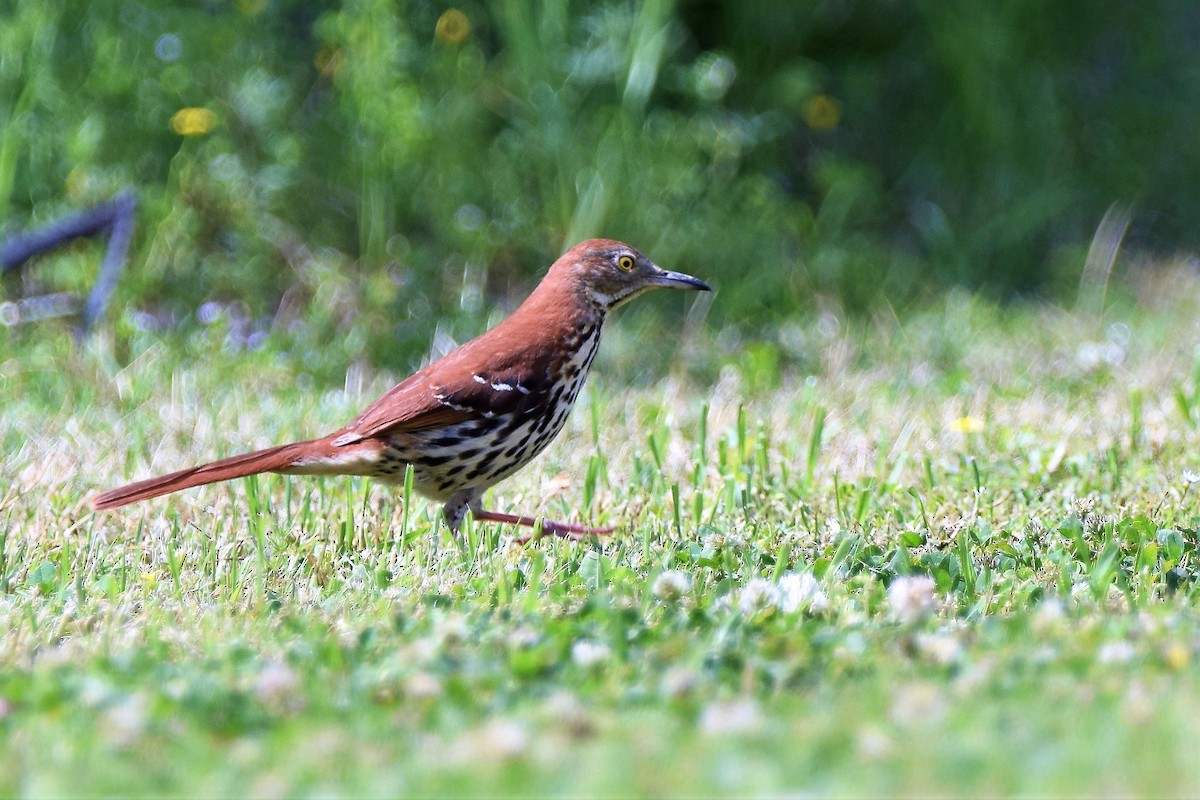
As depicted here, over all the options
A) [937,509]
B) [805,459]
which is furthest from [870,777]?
[805,459]

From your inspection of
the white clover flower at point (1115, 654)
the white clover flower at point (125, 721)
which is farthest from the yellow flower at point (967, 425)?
the white clover flower at point (125, 721)

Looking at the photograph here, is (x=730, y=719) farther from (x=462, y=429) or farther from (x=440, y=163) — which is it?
(x=440, y=163)

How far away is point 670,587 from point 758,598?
0.24 m

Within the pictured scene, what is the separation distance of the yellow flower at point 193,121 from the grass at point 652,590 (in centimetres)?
108

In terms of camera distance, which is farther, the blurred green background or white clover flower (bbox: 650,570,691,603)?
the blurred green background

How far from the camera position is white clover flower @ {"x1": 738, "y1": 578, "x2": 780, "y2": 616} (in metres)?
3.19

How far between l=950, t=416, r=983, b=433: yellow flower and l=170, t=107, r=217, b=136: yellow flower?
3.57 m

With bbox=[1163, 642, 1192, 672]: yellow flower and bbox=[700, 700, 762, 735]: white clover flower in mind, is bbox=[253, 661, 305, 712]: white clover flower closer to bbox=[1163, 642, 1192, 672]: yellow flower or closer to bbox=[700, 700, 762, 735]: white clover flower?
bbox=[700, 700, 762, 735]: white clover flower

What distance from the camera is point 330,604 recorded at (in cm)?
349

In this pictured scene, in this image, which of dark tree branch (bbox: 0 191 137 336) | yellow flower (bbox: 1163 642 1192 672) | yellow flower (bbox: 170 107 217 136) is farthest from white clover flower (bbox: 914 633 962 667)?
yellow flower (bbox: 170 107 217 136)

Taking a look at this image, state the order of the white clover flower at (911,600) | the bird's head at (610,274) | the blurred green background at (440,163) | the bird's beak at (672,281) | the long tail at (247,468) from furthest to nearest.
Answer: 1. the blurred green background at (440,163)
2. the bird's beak at (672,281)
3. the bird's head at (610,274)
4. the long tail at (247,468)
5. the white clover flower at (911,600)

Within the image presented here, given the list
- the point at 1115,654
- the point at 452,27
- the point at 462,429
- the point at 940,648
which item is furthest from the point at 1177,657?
the point at 452,27

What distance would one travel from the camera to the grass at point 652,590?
93.0 inches

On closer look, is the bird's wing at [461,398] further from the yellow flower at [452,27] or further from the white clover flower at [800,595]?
the yellow flower at [452,27]
